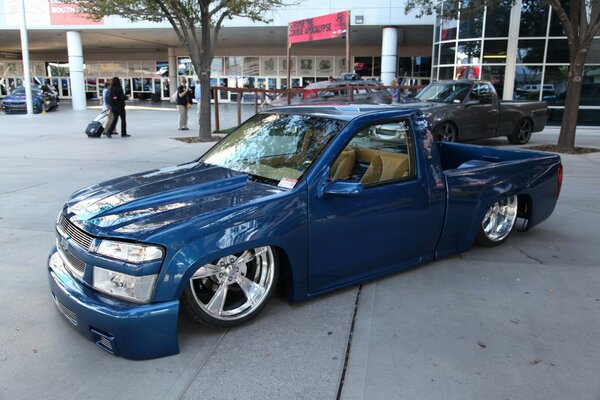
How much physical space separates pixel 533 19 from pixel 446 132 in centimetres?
1075

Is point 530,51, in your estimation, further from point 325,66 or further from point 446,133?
point 325,66

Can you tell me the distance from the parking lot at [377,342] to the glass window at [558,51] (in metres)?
16.8

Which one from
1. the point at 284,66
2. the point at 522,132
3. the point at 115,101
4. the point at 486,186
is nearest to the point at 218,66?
the point at 284,66

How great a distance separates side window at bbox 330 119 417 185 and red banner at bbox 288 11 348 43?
19.9 meters

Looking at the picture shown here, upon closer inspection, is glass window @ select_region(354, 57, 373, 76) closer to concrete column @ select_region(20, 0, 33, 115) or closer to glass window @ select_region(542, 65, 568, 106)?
glass window @ select_region(542, 65, 568, 106)

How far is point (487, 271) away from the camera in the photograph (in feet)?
15.3

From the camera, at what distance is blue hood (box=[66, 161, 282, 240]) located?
10.3ft

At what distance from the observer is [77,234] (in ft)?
10.8

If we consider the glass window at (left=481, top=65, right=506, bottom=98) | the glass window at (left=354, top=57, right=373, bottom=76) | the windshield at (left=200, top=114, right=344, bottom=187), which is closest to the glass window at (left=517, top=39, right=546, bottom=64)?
the glass window at (left=481, top=65, right=506, bottom=98)

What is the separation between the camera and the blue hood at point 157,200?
10.3 feet

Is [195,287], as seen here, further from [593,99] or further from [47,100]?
[47,100]

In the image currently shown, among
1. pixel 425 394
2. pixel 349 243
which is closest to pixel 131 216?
pixel 349 243

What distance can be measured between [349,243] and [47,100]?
91.9 ft

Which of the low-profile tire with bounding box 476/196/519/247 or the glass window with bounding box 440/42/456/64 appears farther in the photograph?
the glass window with bounding box 440/42/456/64
